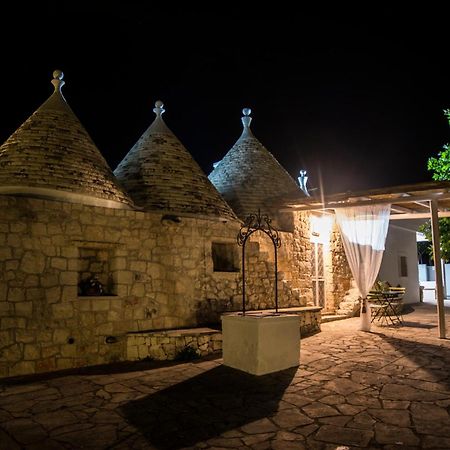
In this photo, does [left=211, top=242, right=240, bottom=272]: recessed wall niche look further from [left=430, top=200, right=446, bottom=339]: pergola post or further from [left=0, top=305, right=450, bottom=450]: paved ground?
[left=430, top=200, right=446, bottom=339]: pergola post

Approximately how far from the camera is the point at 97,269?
7387mm

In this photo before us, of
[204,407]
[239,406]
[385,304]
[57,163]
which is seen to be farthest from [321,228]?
[204,407]

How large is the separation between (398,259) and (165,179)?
34.0 feet

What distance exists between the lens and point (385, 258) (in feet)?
47.7

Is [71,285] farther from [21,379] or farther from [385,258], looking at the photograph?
[385,258]

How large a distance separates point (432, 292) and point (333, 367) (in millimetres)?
17605

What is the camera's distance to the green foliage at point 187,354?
690 cm

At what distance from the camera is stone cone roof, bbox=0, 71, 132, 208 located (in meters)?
6.72

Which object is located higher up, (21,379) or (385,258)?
(385,258)

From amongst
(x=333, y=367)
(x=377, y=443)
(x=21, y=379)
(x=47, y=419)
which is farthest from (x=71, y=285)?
(x=377, y=443)

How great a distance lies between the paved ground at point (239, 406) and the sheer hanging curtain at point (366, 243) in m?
2.37

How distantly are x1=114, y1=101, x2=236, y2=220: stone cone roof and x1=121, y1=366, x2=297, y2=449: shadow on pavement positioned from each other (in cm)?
384

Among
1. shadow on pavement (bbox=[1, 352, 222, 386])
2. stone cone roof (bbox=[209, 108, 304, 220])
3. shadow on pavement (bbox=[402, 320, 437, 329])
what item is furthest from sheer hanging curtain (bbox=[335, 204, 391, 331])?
shadow on pavement (bbox=[1, 352, 222, 386])

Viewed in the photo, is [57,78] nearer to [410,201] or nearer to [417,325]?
[410,201]
